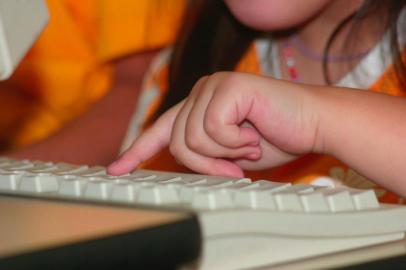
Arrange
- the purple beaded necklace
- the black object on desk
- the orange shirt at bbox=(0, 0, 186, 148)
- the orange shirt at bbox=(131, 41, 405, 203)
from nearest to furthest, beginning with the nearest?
1. the black object on desk
2. the orange shirt at bbox=(131, 41, 405, 203)
3. the purple beaded necklace
4. the orange shirt at bbox=(0, 0, 186, 148)

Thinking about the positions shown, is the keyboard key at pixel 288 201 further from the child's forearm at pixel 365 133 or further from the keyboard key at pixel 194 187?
the child's forearm at pixel 365 133

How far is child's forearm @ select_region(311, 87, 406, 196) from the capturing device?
625mm

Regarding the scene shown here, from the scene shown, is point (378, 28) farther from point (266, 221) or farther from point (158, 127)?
point (266, 221)

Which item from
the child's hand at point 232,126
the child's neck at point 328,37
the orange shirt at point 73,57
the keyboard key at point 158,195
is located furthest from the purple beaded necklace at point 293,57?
the keyboard key at point 158,195

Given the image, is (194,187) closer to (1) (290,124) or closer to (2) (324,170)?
(1) (290,124)

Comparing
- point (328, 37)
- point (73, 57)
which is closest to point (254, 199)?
point (328, 37)

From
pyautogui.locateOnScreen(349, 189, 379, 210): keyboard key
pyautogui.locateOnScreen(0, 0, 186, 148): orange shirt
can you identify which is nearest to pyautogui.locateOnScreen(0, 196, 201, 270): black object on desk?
pyautogui.locateOnScreen(349, 189, 379, 210): keyboard key

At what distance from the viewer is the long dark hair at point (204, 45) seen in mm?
1008

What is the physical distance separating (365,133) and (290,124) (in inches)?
2.2

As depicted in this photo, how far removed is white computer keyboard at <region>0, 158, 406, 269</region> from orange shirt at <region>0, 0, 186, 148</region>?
59 cm

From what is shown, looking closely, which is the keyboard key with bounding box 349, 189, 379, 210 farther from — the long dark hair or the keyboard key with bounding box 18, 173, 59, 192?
the long dark hair

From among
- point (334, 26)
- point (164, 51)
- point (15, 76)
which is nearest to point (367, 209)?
point (334, 26)

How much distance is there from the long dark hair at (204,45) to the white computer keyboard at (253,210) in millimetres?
456

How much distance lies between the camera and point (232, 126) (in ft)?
2.03
